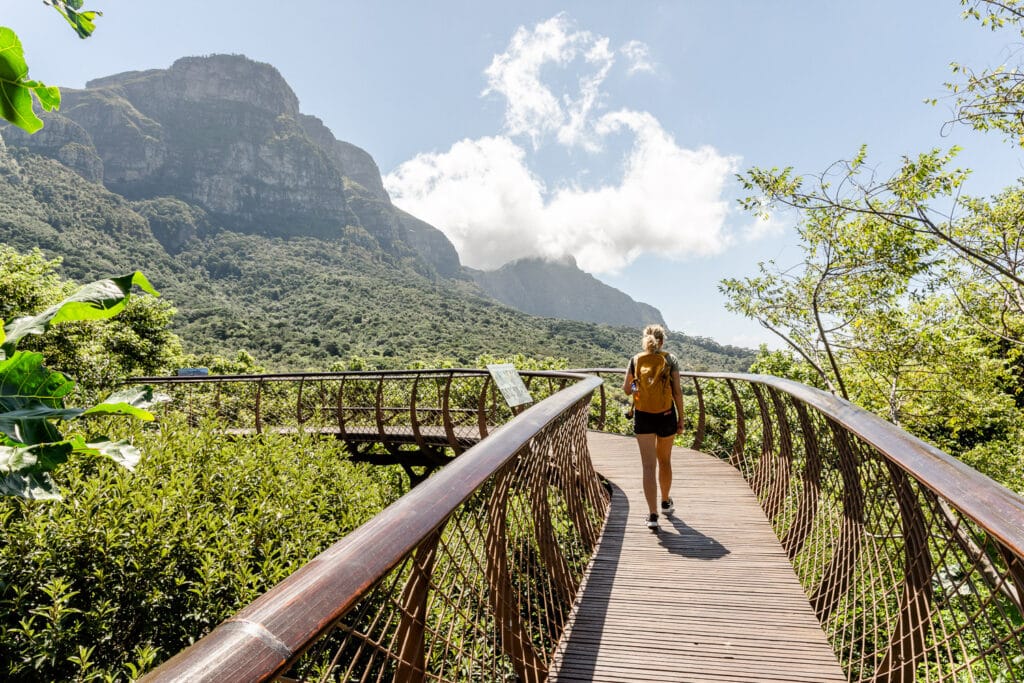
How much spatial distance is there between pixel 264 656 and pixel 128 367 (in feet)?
76.1

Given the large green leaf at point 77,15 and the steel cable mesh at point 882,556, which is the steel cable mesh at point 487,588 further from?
the large green leaf at point 77,15

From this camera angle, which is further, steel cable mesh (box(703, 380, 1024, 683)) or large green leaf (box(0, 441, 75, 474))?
steel cable mesh (box(703, 380, 1024, 683))

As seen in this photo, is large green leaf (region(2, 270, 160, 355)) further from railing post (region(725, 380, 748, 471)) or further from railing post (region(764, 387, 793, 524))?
railing post (region(725, 380, 748, 471))

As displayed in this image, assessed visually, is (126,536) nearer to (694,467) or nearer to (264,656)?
(264,656)

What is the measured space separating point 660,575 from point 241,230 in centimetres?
11653

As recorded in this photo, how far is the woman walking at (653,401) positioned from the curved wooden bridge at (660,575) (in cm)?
48

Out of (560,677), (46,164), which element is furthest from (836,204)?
(46,164)

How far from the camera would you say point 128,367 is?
62.7ft

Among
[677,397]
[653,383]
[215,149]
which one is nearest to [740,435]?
[677,397]

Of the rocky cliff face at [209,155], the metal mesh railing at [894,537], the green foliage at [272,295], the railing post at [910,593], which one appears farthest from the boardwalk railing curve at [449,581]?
the rocky cliff face at [209,155]

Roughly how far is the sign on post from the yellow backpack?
1358mm

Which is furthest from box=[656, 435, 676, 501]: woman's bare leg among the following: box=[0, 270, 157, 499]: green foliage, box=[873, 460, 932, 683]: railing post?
box=[0, 270, 157, 499]: green foliage

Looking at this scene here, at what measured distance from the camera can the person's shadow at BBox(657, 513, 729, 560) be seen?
3.56 meters

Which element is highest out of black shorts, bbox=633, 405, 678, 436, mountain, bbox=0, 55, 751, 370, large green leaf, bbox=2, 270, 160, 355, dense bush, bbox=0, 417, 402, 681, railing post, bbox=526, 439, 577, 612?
mountain, bbox=0, 55, 751, 370
